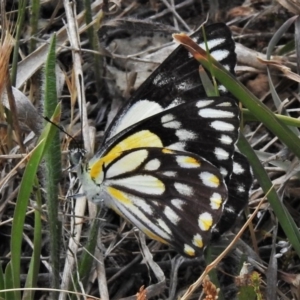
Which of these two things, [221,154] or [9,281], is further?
[221,154]

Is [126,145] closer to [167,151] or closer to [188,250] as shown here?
[167,151]

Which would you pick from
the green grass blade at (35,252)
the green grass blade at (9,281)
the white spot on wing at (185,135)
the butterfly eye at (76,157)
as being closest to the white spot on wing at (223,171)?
the white spot on wing at (185,135)

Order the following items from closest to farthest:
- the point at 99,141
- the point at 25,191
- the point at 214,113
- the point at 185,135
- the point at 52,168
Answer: the point at 25,191
the point at 52,168
the point at 214,113
the point at 185,135
the point at 99,141

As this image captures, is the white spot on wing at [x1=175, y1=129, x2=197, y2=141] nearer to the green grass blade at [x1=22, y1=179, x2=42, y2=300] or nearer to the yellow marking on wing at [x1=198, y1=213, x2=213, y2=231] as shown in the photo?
the yellow marking on wing at [x1=198, y1=213, x2=213, y2=231]

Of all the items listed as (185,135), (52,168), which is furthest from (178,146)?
(52,168)

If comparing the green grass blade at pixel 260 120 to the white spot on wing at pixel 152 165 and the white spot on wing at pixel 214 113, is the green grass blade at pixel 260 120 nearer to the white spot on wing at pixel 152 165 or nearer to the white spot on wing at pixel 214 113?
the white spot on wing at pixel 214 113

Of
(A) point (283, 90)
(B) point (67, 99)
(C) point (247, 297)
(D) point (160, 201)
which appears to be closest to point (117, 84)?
(B) point (67, 99)
